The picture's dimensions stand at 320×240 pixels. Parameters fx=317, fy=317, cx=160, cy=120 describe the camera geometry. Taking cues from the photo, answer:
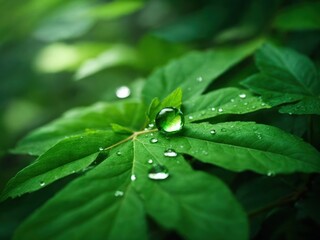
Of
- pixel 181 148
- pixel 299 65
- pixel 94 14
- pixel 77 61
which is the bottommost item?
pixel 181 148

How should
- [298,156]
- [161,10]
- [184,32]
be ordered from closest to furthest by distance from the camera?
[298,156] < [184,32] < [161,10]

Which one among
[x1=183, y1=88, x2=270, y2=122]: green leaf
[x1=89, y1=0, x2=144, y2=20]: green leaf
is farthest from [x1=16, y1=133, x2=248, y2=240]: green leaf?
[x1=89, y1=0, x2=144, y2=20]: green leaf

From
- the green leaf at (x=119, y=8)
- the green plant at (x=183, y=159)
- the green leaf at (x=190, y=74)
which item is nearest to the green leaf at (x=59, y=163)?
the green plant at (x=183, y=159)

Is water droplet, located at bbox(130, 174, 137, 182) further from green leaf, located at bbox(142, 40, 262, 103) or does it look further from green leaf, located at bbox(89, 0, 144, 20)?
green leaf, located at bbox(89, 0, 144, 20)

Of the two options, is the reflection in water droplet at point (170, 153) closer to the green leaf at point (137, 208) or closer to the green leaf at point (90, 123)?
the green leaf at point (137, 208)

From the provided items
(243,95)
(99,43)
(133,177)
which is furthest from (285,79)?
(99,43)

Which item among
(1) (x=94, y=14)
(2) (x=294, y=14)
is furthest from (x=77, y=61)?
(2) (x=294, y=14)

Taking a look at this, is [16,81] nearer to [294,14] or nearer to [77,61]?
[77,61]
